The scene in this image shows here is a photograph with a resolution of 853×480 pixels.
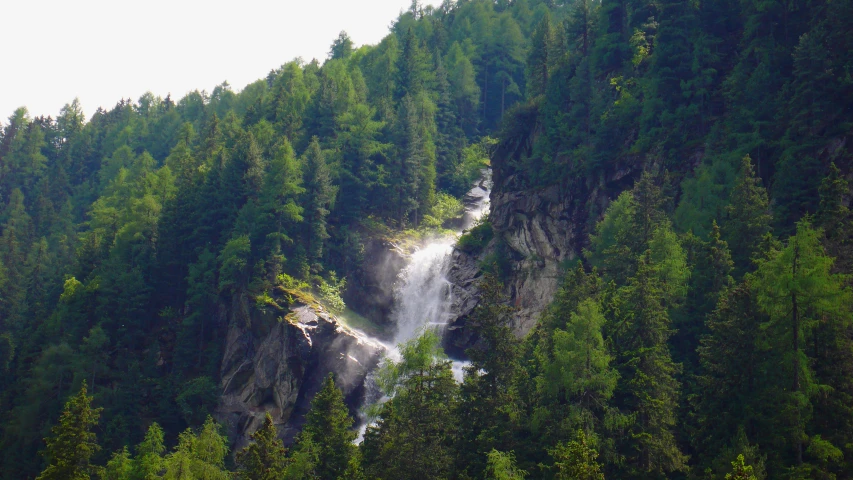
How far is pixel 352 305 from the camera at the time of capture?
7094cm

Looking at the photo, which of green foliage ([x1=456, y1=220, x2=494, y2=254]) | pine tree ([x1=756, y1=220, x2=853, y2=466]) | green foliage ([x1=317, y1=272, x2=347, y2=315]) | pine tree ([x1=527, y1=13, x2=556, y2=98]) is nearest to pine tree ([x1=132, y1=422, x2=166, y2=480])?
green foliage ([x1=317, y1=272, x2=347, y2=315])

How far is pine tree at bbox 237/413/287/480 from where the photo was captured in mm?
44531

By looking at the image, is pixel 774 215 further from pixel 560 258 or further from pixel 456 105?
pixel 456 105

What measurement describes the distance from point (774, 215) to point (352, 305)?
3486 centimetres

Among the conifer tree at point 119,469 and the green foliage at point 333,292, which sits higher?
the green foliage at point 333,292

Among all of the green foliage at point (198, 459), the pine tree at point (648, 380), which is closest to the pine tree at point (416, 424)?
the pine tree at point (648, 380)

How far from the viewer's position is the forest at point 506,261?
131 ft

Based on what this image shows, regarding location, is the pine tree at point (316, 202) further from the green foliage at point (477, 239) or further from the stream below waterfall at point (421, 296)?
the green foliage at point (477, 239)

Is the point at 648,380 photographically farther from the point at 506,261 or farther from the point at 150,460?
the point at 150,460

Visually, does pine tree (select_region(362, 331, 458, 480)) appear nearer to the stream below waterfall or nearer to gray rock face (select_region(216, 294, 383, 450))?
gray rock face (select_region(216, 294, 383, 450))

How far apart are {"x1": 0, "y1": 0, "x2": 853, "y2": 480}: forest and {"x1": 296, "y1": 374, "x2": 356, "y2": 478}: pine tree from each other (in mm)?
187

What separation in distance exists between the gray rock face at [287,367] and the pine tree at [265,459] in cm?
1446

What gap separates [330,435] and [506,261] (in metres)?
24.1

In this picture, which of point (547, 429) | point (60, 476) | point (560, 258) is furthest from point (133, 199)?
point (547, 429)
